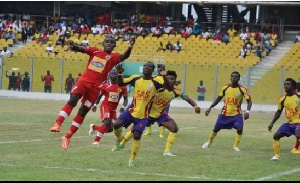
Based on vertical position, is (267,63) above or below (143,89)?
below

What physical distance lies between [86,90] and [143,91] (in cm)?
113

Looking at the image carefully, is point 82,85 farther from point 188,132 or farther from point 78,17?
point 78,17

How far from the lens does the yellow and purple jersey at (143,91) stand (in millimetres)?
14711

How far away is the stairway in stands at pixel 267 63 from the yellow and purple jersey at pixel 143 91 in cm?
2705

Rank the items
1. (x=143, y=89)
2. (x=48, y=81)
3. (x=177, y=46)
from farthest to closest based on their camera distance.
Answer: (x=177, y=46)
(x=48, y=81)
(x=143, y=89)

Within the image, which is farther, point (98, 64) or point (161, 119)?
point (161, 119)

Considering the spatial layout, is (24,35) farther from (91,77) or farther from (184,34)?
(91,77)

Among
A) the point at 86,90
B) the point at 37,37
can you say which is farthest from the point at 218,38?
the point at 86,90

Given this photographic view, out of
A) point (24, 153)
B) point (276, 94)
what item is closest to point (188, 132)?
point (24, 153)

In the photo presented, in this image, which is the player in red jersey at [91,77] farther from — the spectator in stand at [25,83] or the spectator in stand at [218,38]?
the spectator in stand at [218,38]

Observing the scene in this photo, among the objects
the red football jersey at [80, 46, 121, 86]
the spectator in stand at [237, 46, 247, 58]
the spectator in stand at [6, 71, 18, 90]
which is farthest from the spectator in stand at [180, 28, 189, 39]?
the red football jersey at [80, 46, 121, 86]

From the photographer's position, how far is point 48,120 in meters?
26.4

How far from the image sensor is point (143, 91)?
14734 mm

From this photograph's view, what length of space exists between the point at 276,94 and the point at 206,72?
4260 millimetres
